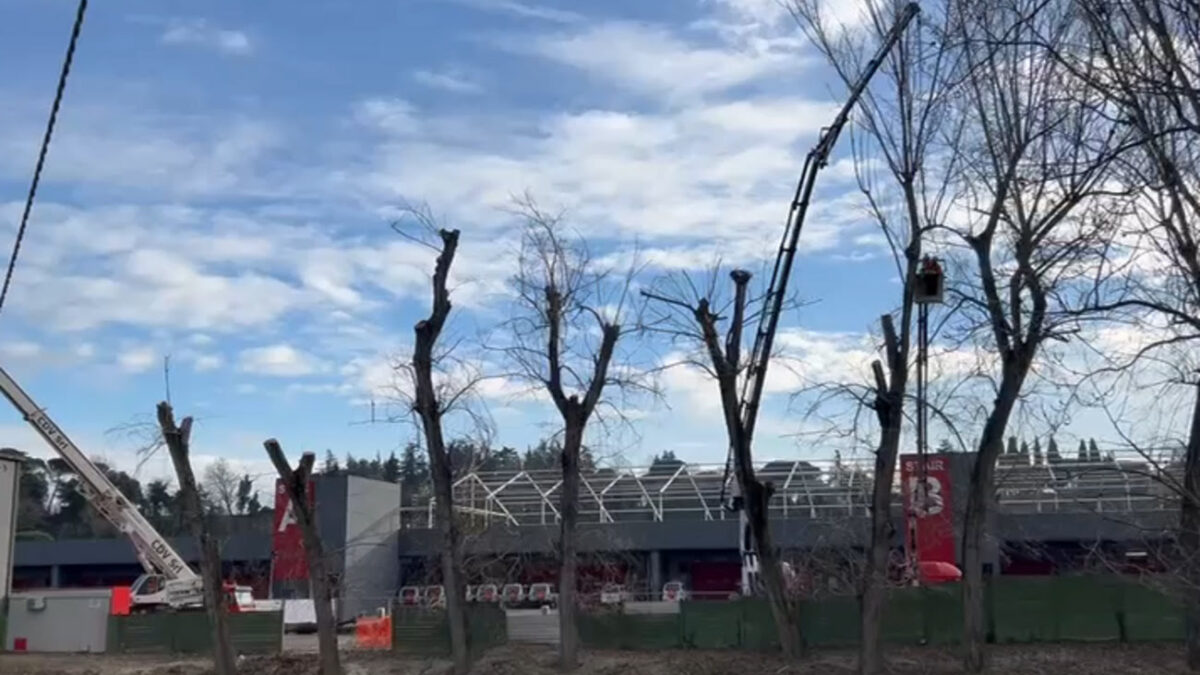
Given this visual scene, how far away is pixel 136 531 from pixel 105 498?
145 centimetres

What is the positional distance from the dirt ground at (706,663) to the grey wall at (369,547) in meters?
16.7

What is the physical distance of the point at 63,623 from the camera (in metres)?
39.9

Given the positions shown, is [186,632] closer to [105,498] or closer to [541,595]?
[105,498]

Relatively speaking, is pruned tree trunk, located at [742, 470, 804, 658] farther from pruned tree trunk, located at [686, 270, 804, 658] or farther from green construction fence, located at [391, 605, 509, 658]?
green construction fence, located at [391, 605, 509, 658]

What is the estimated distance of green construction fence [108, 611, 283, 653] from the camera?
3684 cm

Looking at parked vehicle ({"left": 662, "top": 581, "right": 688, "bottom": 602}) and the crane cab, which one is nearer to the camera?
the crane cab

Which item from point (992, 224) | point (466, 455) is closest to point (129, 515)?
point (466, 455)

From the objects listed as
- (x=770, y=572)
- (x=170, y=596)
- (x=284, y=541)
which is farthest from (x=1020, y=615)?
(x=284, y=541)

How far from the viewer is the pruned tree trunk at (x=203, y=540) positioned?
33.6 metres

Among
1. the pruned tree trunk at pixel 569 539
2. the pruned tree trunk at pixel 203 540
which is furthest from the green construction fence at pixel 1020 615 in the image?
the pruned tree trunk at pixel 203 540

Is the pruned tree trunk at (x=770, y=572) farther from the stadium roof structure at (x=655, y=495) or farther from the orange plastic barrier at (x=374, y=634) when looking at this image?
the stadium roof structure at (x=655, y=495)

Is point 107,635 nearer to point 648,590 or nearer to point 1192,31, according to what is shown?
point 648,590

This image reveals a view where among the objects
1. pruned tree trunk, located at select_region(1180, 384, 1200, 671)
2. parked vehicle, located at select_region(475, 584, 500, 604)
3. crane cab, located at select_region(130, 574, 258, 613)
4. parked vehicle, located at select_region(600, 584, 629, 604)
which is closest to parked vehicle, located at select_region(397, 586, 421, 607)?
parked vehicle, located at select_region(475, 584, 500, 604)

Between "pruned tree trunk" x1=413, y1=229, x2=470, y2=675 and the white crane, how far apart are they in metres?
15.0
